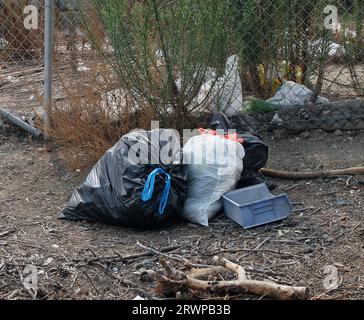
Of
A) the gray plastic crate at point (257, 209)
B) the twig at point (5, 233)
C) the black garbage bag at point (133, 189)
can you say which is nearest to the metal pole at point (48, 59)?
the black garbage bag at point (133, 189)

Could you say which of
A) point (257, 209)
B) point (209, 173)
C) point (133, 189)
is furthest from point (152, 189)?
point (257, 209)

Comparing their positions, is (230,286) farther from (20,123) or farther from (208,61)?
(20,123)

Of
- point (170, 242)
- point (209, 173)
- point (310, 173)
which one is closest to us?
point (170, 242)

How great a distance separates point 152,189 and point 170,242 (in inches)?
12.2

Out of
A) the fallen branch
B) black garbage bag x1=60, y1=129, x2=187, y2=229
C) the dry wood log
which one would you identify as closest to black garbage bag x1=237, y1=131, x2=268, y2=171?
the fallen branch

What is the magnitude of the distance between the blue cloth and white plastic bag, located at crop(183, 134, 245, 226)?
0.67 ft

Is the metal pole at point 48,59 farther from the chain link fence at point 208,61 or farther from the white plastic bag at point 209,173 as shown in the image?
the white plastic bag at point 209,173

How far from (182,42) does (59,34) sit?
1.42 m

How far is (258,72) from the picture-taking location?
556 centimetres

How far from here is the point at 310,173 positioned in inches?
179

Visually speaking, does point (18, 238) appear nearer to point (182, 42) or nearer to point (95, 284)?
point (95, 284)

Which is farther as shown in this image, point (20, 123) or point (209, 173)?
point (20, 123)

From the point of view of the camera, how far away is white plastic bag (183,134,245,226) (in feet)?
13.5

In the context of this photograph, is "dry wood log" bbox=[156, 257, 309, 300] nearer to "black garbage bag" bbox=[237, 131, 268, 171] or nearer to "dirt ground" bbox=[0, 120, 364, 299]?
"dirt ground" bbox=[0, 120, 364, 299]
